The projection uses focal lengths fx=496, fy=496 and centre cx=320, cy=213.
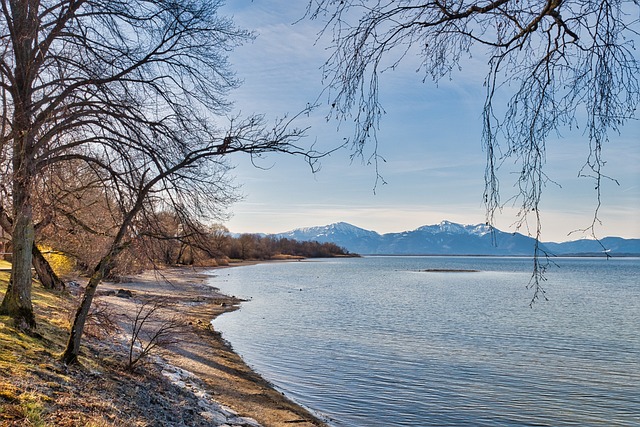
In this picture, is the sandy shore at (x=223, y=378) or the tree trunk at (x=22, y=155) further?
the sandy shore at (x=223, y=378)

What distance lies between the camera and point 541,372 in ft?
58.4

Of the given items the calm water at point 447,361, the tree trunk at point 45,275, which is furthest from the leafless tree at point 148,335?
the tree trunk at point 45,275

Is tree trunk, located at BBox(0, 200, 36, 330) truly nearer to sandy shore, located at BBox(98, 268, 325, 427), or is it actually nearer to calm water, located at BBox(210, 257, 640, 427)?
sandy shore, located at BBox(98, 268, 325, 427)

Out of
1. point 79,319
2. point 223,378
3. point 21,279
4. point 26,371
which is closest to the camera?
point 26,371

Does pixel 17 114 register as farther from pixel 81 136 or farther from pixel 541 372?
pixel 541 372

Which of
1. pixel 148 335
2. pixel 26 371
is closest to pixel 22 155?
pixel 26 371

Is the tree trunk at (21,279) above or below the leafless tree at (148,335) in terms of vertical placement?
above

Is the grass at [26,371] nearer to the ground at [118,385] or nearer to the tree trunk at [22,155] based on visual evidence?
the ground at [118,385]

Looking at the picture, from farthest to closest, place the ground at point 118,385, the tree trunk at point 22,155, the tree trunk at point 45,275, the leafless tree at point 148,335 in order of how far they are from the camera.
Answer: the tree trunk at point 45,275
the leafless tree at point 148,335
the tree trunk at point 22,155
the ground at point 118,385

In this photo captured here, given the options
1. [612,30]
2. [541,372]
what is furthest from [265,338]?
[612,30]

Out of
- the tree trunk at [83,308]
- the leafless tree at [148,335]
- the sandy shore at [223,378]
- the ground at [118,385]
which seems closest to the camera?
the ground at [118,385]

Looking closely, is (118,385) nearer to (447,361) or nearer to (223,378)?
(223,378)

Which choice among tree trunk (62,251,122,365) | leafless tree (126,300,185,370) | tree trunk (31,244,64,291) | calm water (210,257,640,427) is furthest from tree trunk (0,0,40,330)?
tree trunk (31,244,64,291)

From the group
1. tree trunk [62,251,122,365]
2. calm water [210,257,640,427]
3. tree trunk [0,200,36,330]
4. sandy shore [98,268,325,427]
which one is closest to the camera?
tree trunk [62,251,122,365]
